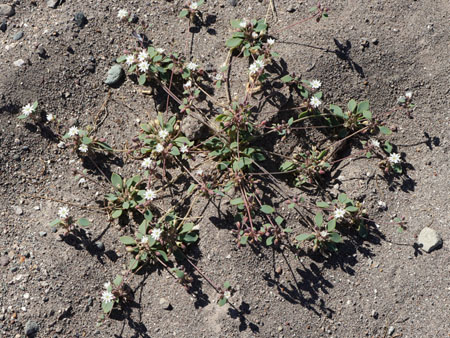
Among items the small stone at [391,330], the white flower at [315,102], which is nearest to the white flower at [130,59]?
the white flower at [315,102]

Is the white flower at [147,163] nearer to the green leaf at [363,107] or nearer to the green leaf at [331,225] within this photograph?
the green leaf at [331,225]

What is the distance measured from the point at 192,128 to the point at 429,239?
7.95 feet

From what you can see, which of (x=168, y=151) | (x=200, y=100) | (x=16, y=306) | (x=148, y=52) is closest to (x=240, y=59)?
(x=200, y=100)

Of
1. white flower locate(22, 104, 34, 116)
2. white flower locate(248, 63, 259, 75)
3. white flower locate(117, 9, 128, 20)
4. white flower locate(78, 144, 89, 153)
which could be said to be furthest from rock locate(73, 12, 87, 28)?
white flower locate(248, 63, 259, 75)

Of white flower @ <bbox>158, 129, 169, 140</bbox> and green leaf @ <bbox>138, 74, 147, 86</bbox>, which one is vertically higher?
green leaf @ <bbox>138, 74, 147, 86</bbox>

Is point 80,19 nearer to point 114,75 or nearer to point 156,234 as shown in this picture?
point 114,75

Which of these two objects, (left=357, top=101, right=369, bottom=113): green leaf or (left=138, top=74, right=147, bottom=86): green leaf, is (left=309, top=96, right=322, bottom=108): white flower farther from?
(left=138, top=74, right=147, bottom=86): green leaf

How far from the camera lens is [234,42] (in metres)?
4.14

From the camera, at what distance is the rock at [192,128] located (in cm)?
397

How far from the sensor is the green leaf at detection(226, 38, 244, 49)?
4.12 m

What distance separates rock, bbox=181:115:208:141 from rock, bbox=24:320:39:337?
2158mm

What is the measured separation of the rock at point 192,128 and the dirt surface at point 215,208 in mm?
429

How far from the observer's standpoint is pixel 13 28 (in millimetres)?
4234

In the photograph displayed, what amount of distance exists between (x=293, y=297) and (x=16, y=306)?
246cm
